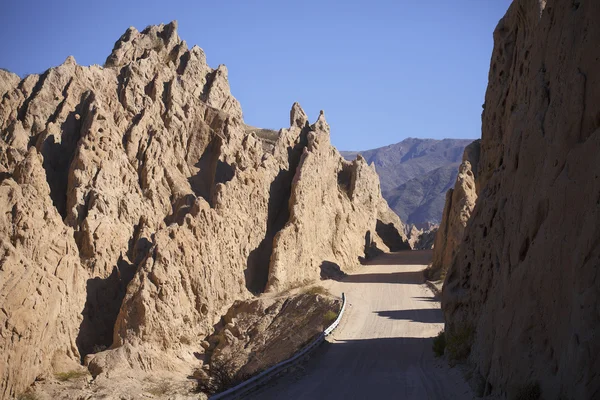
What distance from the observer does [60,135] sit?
1647 inches

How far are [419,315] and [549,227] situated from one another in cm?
2174

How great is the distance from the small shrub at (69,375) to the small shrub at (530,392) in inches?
874

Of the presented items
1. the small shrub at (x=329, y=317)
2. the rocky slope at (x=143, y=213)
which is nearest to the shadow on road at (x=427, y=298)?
A: the small shrub at (x=329, y=317)

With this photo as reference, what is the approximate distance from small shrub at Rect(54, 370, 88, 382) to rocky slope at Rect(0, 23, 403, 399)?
1.16 feet

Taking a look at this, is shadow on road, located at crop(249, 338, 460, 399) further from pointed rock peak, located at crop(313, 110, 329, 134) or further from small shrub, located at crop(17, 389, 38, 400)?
pointed rock peak, located at crop(313, 110, 329, 134)

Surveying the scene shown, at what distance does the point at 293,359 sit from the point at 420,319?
11895 millimetres

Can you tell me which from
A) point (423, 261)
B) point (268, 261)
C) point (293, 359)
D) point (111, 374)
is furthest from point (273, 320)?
point (423, 261)

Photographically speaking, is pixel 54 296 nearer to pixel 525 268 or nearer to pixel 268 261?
pixel 268 261

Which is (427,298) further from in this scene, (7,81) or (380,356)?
(7,81)

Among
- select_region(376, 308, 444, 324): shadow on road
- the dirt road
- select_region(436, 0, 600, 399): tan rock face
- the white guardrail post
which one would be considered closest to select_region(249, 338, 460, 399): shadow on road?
the dirt road

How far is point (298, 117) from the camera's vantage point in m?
51.4

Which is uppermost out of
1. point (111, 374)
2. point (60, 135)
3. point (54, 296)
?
point (60, 135)

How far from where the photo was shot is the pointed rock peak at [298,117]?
5112cm

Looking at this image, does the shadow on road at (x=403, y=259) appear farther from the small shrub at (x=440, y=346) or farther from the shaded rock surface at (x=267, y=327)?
the small shrub at (x=440, y=346)
